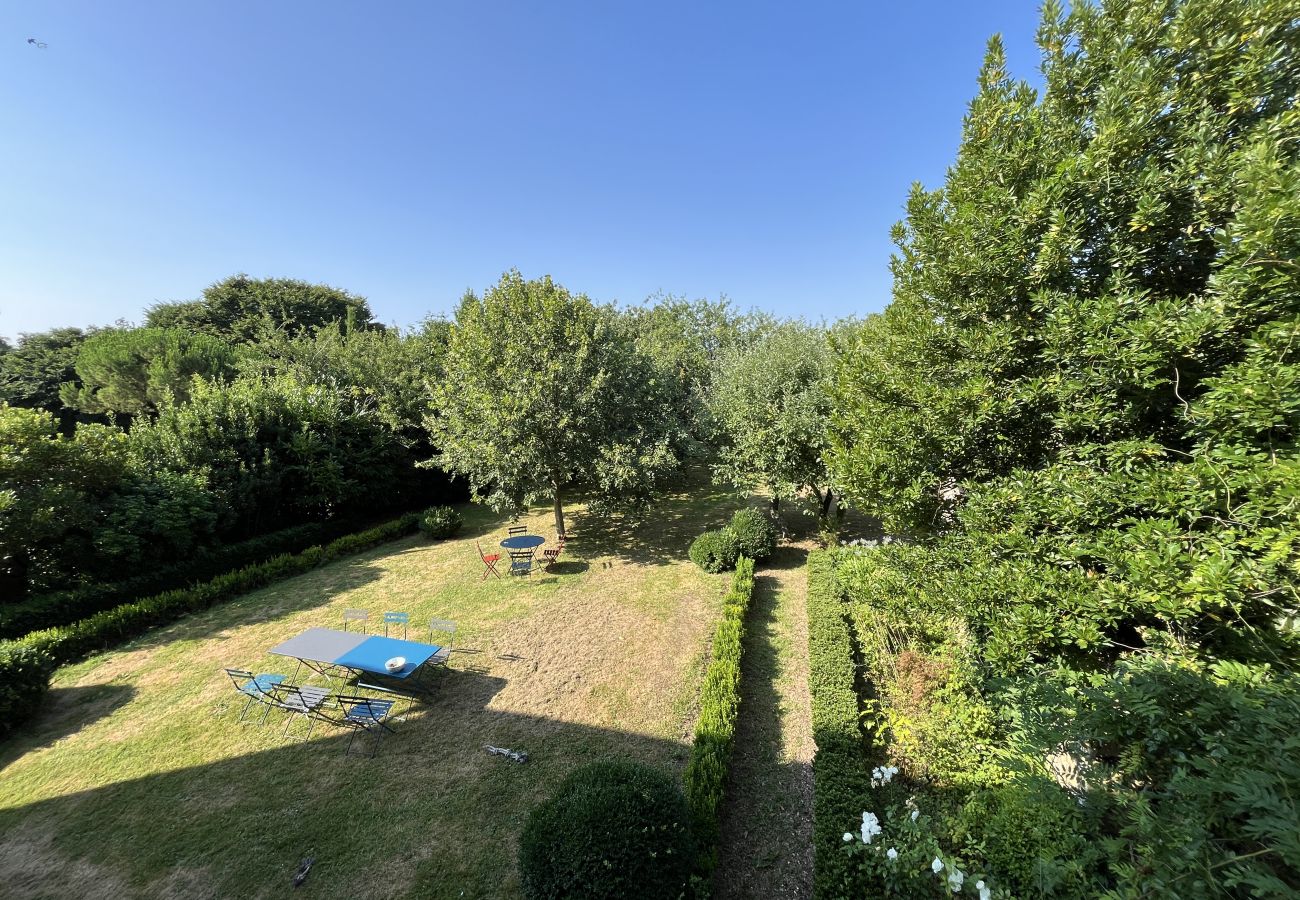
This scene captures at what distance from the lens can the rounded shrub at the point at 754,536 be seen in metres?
13.2

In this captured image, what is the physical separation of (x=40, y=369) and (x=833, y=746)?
51.8m

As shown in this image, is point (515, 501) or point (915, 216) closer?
point (915, 216)

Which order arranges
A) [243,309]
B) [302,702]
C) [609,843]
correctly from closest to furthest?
[609,843] < [302,702] < [243,309]

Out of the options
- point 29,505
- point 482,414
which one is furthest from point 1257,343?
point 29,505

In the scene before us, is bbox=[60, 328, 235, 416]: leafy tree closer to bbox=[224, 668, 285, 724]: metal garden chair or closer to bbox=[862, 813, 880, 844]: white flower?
bbox=[224, 668, 285, 724]: metal garden chair

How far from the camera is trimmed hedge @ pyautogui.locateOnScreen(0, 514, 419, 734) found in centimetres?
752

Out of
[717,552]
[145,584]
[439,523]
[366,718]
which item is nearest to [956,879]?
[366,718]

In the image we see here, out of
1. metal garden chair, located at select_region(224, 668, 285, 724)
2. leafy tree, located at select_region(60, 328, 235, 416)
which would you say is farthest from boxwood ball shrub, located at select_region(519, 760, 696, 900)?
leafy tree, located at select_region(60, 328, 235, 416)

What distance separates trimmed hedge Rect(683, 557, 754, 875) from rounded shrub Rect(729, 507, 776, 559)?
3.25m

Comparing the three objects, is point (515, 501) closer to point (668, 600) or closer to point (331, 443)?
point (668, 600)

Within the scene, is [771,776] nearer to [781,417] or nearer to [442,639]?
[442,639]

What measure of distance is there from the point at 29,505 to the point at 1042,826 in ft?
56.1

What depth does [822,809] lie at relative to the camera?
208 inches

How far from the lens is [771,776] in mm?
6395
